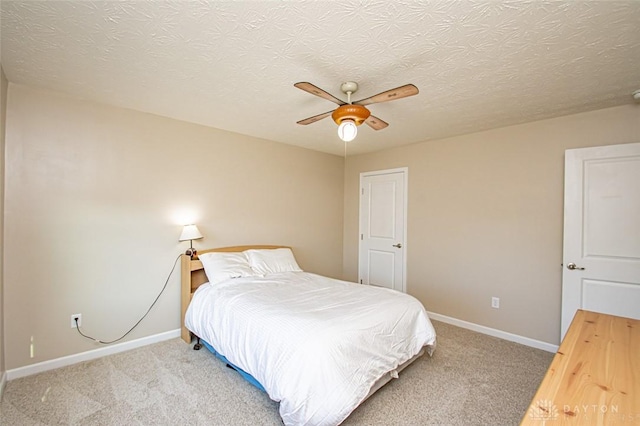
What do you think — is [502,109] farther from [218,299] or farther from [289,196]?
[218,299]

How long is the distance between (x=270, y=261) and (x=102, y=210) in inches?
70.6

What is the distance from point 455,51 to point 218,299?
2656 millimetres

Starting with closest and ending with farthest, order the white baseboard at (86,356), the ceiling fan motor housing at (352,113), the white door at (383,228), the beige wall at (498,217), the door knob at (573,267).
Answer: the ceiling fan motor housing at (352,113) → the white baseboard at (86,356) → the door knob at (573,267) → the beige wall at (498,217) → the white door at (383,228)

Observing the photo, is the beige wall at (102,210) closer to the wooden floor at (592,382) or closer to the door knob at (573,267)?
the wooden floor at (592,382)

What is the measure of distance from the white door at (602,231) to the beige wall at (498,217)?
13cm

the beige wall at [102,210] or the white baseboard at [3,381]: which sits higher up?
the beige wall at [102,210]

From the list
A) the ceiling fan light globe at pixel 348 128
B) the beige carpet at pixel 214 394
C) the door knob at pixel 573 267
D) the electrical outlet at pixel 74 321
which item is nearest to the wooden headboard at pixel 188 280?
the beige carpet at pixel 214 394

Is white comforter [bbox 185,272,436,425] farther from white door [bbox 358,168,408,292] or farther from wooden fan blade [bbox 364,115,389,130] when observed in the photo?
white door [bbox 358,168,408,292]

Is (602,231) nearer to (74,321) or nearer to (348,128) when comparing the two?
(348,128)

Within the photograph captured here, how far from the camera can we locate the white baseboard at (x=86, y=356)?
2.39 m

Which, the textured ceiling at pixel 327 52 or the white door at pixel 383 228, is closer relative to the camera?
the textured ceiling at pixel 327 52

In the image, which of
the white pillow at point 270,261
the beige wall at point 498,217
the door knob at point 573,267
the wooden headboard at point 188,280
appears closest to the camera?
the door knob at point 573,267

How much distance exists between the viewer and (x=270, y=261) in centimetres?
358

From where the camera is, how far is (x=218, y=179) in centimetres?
358
